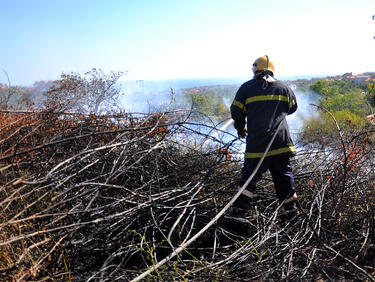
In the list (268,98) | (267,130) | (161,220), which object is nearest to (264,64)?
(268,98)

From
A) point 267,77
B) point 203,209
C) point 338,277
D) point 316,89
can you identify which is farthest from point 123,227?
point 316,89

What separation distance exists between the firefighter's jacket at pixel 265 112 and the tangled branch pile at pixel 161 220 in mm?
546

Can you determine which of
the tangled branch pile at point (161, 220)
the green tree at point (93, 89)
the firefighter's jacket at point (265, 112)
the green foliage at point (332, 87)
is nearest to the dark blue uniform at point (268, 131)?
the firefighter's jacket at point (265, 112)

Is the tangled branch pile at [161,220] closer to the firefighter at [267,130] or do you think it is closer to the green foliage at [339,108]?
the firefighter at [267,130]

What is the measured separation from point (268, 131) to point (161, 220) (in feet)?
4.66

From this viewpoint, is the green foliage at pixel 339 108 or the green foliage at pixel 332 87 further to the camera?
the green foliage at pixel 332 87

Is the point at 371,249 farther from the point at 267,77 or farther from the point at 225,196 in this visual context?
the point at 267,77

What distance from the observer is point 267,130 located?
2.97m

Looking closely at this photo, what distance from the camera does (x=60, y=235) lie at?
220cm

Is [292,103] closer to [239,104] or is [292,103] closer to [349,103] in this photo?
[239,104]

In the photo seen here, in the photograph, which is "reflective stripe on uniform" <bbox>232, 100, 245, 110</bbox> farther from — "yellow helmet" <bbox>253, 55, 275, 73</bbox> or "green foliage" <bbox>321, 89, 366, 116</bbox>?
"green foliage" <bbox>321, 89, 366, 116</bbox>

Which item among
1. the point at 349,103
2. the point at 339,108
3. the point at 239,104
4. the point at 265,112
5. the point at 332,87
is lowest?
the point at 339,108

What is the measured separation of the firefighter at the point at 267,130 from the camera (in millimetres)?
2982

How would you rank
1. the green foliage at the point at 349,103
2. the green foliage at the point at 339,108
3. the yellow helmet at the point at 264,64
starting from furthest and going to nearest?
the green foliage at the point at 349,103
the green foliage at the point at 339,108
the yellow helmet at the point at 264,64
